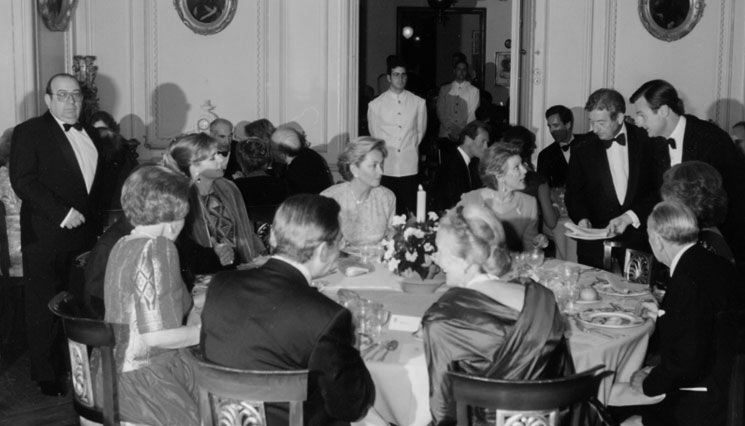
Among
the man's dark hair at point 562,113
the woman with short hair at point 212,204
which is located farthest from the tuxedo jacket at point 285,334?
the man's dark hair at point 562,113

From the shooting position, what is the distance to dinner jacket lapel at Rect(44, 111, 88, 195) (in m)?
4.90

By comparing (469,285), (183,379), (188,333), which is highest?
(469,285)

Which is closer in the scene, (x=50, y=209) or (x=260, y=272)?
(x=260, y=272)

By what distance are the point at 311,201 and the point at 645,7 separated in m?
6.80

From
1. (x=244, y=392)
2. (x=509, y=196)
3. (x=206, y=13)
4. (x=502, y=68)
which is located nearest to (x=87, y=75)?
(x=206, y=13)

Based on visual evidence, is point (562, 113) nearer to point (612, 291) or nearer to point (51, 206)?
point (612, 291)

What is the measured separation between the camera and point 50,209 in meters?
4.86

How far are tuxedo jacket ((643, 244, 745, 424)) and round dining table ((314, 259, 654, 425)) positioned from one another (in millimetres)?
163

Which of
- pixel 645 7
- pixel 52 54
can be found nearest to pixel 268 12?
pixel 52 54

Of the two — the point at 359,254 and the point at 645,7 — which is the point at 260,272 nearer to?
the point at 359,254

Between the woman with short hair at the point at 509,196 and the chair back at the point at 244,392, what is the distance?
248cm

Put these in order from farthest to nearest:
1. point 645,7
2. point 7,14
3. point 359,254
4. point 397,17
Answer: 1. point 397,17
2. point 645,7
3. point 7,14
4. point 359,254

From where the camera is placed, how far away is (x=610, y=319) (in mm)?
3521

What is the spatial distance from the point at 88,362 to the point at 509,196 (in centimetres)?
263
